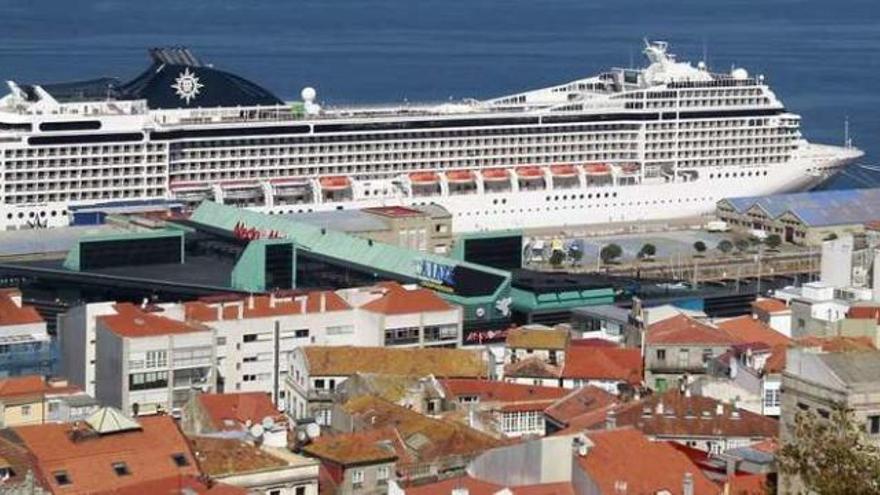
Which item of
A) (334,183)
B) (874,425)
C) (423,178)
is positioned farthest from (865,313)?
(423,178)

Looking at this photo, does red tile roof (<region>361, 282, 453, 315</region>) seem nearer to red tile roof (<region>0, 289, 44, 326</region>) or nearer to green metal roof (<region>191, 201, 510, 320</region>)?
green metal roof (<region>191, 201, 510, 320</region>)

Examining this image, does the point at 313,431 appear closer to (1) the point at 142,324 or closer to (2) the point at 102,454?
(2) the point at 102,454

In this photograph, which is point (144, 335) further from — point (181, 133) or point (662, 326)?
point (181, 133)

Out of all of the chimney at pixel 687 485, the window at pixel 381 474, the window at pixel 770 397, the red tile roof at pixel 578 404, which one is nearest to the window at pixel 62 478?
the window at pixel 381 474

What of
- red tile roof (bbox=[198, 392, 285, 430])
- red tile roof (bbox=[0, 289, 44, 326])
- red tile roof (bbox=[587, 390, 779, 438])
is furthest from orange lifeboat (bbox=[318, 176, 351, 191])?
red tile roof (bbox=[587, 390, 779, 438])

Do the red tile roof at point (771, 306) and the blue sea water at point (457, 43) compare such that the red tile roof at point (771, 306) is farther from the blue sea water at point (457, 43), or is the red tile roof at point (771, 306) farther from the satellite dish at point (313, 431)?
the blue sea water at point (457, 43)

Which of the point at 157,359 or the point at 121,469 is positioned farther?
the point at 157,359
